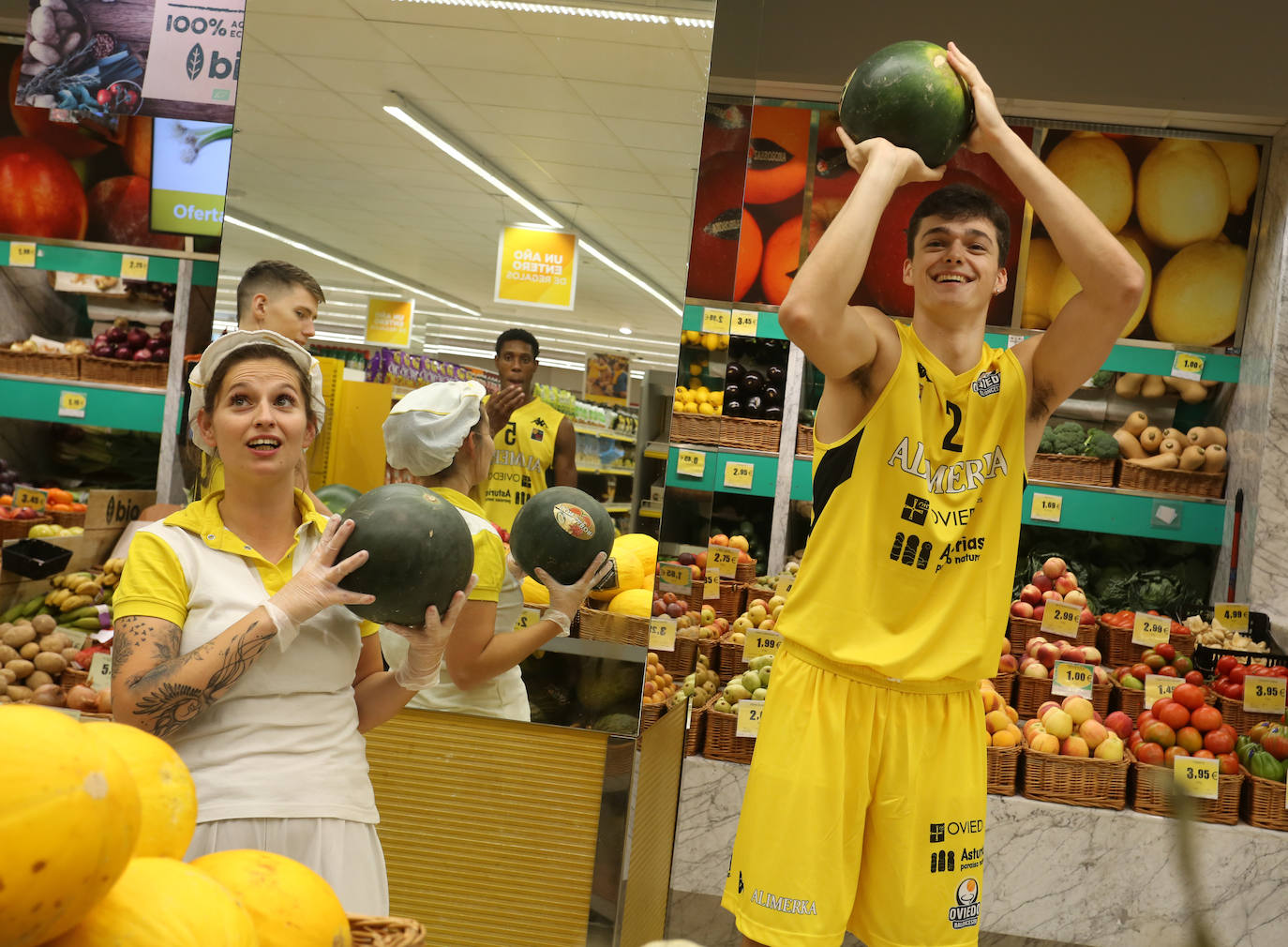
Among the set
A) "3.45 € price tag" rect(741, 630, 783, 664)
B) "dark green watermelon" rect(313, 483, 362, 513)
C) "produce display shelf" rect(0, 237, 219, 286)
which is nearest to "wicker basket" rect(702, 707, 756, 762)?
"3.45 € price tag" rect(741, 630, 783, 664)

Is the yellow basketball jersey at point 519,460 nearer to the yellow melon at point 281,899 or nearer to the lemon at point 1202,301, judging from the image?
the yellow melon at point 281,899

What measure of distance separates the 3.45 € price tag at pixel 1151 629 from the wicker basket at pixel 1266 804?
29.2 inches

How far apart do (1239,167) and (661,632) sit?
3.62 metres

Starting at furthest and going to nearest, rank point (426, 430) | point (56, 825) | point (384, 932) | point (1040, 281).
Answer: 1. point (1040, 281)
2. point (426, 430)
3. point (384, 932)
4. point (56, 825)

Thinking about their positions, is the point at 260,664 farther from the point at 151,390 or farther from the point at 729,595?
the point at 151,390

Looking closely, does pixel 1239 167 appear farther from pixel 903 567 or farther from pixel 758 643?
pixel 903 567

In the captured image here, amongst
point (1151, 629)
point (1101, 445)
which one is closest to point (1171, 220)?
point (1101, 445)

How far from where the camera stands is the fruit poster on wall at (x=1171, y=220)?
15.5ft

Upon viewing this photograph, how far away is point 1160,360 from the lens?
4656 millimetres

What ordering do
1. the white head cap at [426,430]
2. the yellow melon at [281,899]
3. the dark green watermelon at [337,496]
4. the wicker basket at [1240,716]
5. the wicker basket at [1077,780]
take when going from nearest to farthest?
the yellow melon at [281,899] → the white head cap at [426,430] → the dark green watermelon at [337,496] → the wicker basket at [1077,780] → the wicker basket at [1240,716]

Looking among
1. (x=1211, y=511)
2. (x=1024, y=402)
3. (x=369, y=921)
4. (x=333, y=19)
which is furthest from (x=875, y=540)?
(x=1211, y=511)

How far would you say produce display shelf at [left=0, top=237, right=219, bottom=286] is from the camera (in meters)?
4.60

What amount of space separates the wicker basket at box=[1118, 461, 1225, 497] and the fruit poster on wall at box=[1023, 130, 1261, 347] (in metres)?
0.59

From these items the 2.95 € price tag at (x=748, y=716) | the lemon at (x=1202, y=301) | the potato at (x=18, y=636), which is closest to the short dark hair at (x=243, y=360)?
the 2.95 € price tag at (x=748, y=716)
